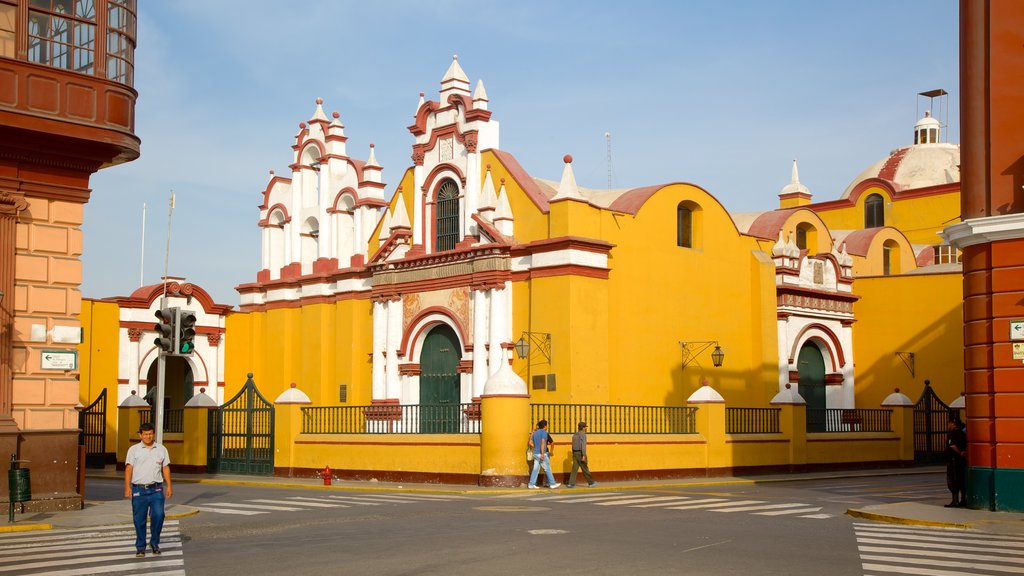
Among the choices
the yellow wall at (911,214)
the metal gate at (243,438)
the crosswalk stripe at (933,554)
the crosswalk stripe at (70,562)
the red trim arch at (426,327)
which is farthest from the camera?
the yellow wall at (911,214)

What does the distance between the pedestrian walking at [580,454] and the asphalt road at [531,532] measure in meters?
0.82

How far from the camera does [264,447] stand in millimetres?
31125

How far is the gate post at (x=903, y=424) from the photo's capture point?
35.1m

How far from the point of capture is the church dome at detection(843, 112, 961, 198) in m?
47.9

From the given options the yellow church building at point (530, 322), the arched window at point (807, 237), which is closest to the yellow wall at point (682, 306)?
the yellow church building at point (530, 322)

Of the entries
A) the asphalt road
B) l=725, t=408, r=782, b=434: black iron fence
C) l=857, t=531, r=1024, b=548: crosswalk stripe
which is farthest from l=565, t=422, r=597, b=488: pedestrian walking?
l=857, t=531, r=1024, b=548: crosswalk stripe

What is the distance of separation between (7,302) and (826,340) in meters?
27.3

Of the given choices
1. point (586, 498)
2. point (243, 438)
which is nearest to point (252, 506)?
point (586, 498)

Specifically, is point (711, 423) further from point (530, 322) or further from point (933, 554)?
point (933, 554)

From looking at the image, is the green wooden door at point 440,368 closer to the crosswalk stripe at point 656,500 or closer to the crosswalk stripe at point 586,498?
the crosswalk stripe at point 586,498

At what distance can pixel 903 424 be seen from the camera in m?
35.2

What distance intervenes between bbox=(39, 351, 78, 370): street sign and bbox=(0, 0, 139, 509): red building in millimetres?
16

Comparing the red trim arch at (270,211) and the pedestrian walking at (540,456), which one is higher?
the red trim arch at (270,211)

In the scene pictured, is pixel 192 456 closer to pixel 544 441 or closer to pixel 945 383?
pixel 544 441
